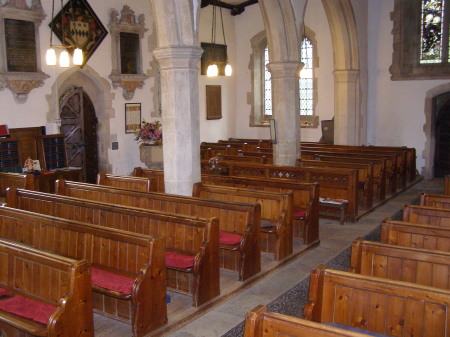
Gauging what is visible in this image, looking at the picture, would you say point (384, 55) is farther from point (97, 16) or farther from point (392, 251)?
point (392, 251)

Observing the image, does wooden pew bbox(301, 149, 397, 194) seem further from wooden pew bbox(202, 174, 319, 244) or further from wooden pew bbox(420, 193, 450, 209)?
wooden pew bbox(420, 193, 450, 209)

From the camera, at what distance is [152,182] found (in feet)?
23.1

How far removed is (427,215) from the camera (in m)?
5.02

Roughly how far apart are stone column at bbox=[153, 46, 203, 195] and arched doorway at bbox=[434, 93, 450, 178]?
29.3ft

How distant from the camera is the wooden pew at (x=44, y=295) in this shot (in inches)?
130

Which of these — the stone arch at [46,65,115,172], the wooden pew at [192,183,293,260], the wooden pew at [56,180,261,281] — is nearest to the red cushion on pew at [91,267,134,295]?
the wooden pew at [56,180,261,281]

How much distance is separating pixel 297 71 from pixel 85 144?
5323 millimetres

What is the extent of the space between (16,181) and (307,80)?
10.0m

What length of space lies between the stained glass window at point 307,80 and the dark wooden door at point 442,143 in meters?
3.68

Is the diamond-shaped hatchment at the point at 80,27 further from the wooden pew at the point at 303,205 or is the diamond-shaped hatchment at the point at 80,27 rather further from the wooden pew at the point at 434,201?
the wooden pew at the point at 434,201

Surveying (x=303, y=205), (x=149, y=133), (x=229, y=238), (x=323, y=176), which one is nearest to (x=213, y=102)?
(x=149, y=133)

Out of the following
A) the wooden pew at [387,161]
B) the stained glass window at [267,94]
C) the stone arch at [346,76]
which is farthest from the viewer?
the stained glass window at [267,94]

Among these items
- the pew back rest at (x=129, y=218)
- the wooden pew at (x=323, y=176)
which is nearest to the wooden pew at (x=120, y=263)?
the pew back rest at (x=129, y=218)

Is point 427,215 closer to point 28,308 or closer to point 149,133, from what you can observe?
point 28,308
